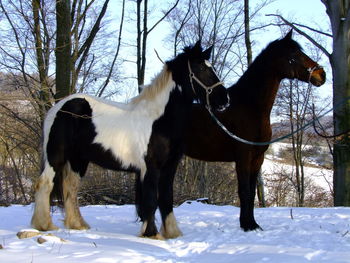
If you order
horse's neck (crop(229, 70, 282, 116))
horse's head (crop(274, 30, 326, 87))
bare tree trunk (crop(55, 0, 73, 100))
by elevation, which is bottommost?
horse's neck (crop(229, 70, 282, 116))

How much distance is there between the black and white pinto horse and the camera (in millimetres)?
4816

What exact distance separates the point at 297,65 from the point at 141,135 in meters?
2.56

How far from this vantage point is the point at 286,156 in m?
30.0

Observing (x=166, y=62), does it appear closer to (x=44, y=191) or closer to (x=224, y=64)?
(x=44, y=191)

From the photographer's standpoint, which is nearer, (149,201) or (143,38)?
(149,201)

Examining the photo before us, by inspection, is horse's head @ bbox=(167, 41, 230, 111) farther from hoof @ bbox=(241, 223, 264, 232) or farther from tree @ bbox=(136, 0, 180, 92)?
tree @ bbox=(136, 0, 180, 92)

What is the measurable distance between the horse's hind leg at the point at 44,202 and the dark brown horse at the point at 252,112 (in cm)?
232

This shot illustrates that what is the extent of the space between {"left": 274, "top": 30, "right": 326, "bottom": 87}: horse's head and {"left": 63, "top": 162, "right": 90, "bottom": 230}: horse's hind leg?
3.51 m

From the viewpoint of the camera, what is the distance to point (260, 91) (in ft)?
17.9

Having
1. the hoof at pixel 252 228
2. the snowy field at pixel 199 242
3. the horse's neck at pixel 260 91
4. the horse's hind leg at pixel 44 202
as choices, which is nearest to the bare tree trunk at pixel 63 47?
the snowy field at pixel 199 242

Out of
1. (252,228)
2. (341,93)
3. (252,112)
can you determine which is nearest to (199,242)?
(252,228)

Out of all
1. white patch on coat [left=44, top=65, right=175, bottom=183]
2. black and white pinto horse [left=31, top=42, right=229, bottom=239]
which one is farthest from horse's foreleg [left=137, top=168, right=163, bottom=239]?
white patch on coat [left=44, top=65, right=175, bottom=183]

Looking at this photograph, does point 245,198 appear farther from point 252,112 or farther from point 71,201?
point 71,201

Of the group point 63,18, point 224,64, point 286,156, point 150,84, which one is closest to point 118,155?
point 150,84
